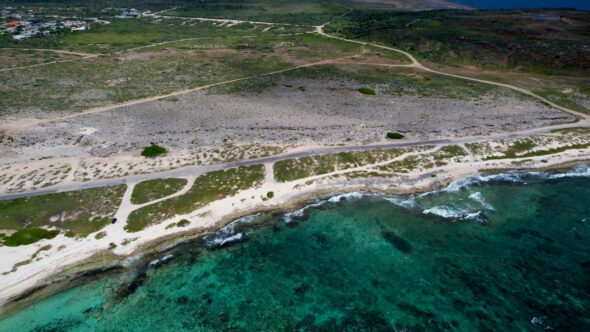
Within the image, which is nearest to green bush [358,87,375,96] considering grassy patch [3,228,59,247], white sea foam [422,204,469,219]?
white sea foam [422,204,469,219]

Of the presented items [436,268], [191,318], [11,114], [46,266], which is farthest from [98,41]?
[436,268]

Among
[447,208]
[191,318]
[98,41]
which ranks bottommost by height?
[191,318]

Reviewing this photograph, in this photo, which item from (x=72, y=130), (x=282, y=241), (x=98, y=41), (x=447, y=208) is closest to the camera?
(x=282, y=241)

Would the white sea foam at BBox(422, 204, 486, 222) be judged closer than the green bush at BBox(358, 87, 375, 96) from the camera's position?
Yes

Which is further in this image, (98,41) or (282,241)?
(98,41)

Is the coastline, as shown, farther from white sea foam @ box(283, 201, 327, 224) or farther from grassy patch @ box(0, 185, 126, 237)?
grassy patch @ box(0, 185, 126, 237)

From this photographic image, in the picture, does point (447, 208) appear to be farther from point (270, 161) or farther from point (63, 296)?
point (63, 296)
